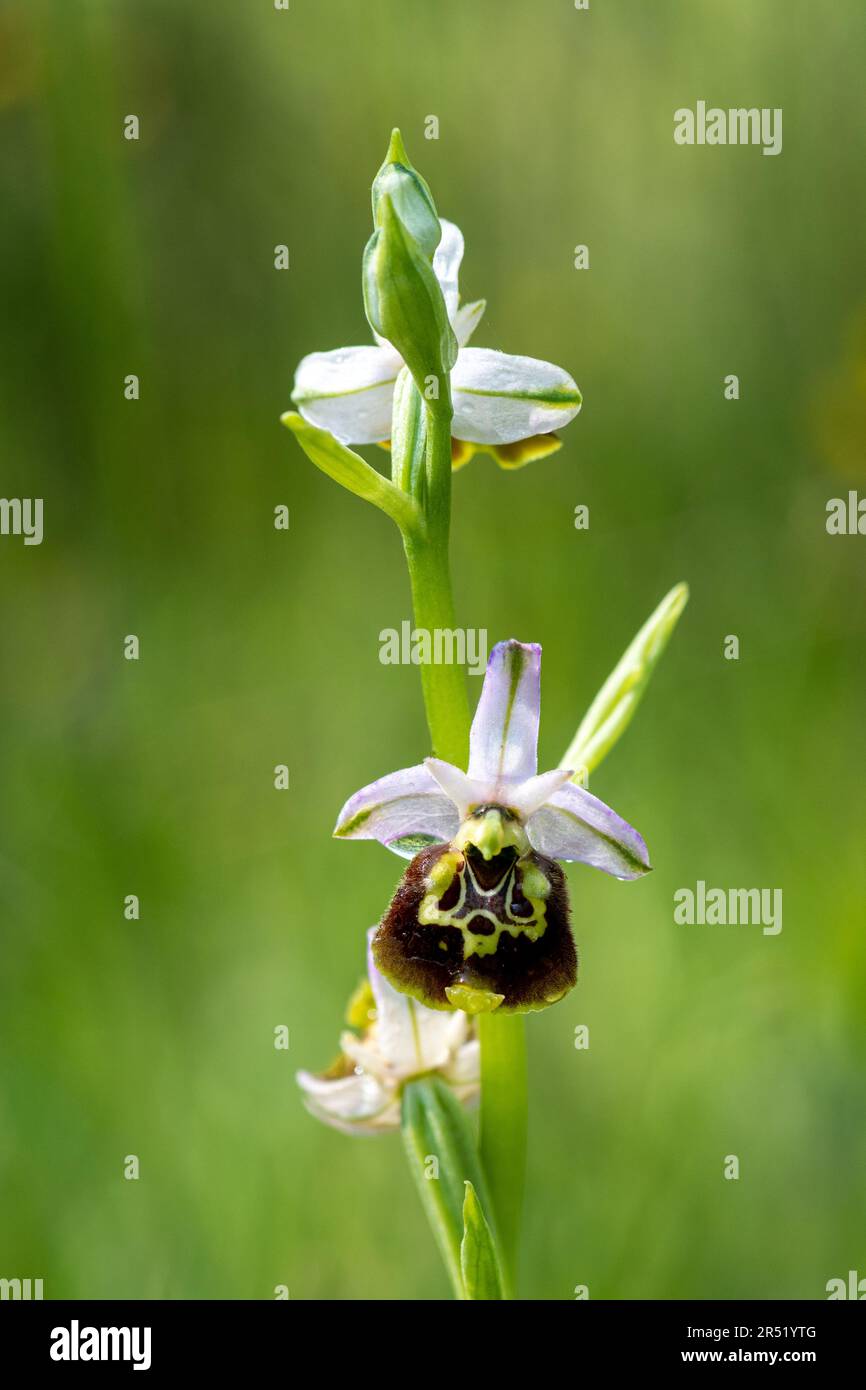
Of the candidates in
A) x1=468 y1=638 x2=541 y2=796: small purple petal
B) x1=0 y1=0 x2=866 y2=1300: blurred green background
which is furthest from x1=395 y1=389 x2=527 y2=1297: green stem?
x1=0 y1=0 x2=866 y2=1300: blurred green background

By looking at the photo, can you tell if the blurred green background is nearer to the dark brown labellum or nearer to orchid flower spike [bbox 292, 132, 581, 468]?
the dark brown labellum

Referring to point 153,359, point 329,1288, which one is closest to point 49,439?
point 153,359

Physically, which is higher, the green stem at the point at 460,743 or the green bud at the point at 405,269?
the green bud at the point at 405,269

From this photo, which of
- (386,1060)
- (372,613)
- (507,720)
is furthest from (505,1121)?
(372,613)

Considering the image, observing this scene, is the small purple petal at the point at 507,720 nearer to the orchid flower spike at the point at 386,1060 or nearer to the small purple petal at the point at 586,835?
the small purple petal at the point at 586,835

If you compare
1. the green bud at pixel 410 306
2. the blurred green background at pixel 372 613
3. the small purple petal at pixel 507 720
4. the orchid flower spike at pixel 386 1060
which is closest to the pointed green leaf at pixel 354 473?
the green bud at pixel 410 306
